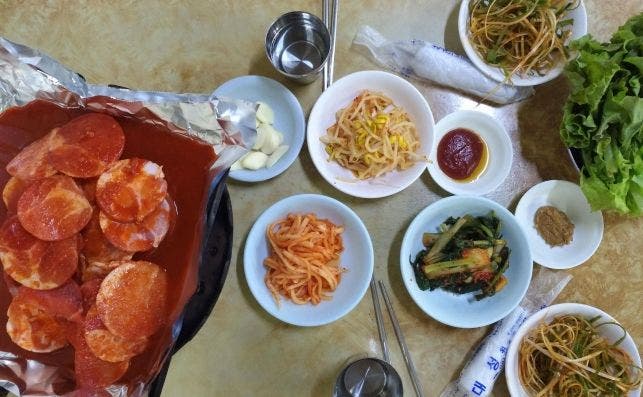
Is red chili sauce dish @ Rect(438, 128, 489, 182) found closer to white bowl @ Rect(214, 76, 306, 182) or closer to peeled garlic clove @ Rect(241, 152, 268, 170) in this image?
white bowl @ Rect(214, 76, 306, 182)

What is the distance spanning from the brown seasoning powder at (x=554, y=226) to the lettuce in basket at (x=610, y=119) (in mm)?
172

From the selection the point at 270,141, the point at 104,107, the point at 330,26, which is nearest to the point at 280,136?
the point at 270,141

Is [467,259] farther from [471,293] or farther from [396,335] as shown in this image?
[396,335]

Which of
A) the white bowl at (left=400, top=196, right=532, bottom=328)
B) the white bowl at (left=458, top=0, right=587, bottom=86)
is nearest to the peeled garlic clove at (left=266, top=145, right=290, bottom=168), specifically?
the white bowl at (left=400, top=196, right=532, bottom=328)

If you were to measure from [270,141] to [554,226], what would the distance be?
1257mm

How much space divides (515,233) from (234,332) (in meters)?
1.25

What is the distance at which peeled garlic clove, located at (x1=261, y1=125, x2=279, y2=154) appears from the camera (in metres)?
2.08

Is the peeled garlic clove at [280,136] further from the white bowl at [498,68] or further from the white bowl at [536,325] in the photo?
the white bowl at [536,325]

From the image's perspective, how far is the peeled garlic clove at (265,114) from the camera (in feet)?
6.91

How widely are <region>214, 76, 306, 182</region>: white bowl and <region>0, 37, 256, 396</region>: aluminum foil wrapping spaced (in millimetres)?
358

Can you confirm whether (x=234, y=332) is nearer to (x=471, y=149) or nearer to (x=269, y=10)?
(x=471, y=149)

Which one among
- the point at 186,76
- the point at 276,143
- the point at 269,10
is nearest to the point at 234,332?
the point at 276,143

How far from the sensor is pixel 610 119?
1.95 m

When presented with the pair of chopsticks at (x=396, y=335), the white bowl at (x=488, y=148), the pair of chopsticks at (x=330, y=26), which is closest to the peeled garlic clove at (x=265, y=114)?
the pair of chopsticks at (x=330, y=26)
